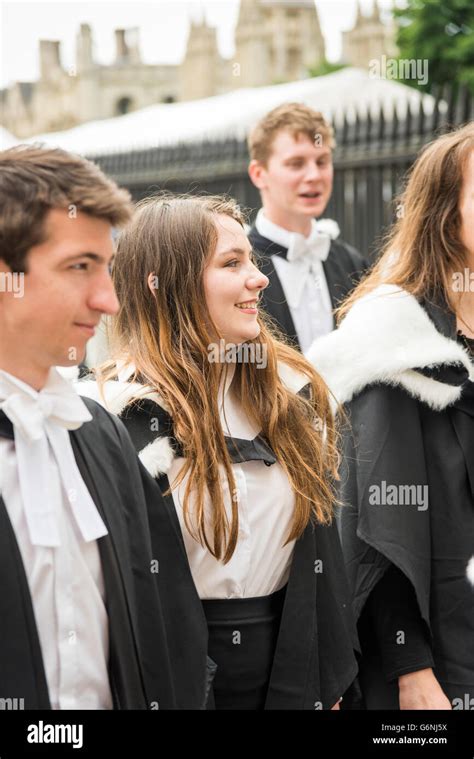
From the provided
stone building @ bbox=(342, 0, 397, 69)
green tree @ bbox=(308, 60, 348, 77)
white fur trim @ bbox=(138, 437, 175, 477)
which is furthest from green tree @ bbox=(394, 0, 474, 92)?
white fur trim @ bbox=(138, 437, 175, 477)

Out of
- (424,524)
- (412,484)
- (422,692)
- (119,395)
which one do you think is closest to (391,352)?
(412,484)

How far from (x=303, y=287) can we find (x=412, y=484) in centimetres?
238

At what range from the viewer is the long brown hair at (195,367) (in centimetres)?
293

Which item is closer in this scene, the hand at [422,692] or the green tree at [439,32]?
the hand at [422,692]

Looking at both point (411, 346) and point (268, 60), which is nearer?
point (411, 346)

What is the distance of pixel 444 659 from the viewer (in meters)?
3.18

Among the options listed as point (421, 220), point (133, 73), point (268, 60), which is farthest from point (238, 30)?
point (421, 220)

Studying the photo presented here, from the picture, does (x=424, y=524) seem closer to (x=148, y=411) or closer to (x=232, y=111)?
(x=148, y=411)

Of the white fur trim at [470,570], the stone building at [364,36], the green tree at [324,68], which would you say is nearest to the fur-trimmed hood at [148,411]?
the white fur trim at [470,570]

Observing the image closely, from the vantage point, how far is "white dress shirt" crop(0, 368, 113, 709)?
2.10 m

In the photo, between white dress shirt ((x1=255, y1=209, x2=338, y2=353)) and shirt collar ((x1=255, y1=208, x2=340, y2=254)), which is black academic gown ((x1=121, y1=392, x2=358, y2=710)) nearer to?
white dress shirt ((x1=255, y1=209, x2=338, y2=353))

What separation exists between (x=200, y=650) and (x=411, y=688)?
Answer: 804 millimetres

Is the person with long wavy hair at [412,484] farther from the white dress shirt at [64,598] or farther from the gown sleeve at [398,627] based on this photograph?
the white dress shirt at [64,598]

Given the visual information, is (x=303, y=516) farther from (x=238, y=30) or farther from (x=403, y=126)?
(x=238, y=30)
